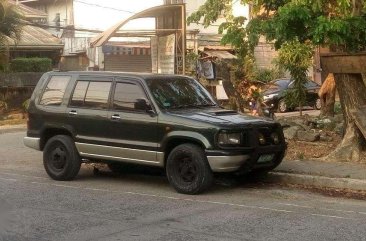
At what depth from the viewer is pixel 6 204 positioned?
8.46 meters

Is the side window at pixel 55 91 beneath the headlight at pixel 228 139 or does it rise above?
above

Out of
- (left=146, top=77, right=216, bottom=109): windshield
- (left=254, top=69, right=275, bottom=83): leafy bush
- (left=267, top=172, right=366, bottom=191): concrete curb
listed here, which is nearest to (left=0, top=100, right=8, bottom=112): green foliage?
(left=254, top=69, right=275, bottom=83): leafy bush

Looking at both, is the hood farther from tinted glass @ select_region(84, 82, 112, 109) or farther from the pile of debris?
the pile of debris

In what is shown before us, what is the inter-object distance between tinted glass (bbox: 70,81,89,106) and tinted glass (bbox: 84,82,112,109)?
77 mm

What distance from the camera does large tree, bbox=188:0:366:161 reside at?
10.0 metres

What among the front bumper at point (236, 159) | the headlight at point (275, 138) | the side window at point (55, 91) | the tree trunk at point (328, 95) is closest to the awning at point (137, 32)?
the tree trunk at point (328, 95)

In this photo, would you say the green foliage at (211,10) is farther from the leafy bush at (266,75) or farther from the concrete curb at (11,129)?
the leafy bush at (266,75)

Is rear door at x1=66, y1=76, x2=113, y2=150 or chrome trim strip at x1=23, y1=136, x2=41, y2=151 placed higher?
rear door at x1=66, y1=76, x2=113, y2=150

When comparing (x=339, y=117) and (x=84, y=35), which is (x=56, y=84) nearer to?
(x=339, y=117)

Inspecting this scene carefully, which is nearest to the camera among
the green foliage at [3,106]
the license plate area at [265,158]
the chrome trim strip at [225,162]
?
the chrome trim strip at [225,162]

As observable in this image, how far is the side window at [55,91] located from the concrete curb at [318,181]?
378 cm

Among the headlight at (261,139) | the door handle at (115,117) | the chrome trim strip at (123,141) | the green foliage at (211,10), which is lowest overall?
the chrome trim strip at (123,141)

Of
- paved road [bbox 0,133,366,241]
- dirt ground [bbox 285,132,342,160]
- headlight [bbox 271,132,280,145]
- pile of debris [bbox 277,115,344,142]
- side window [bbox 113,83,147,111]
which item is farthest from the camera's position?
pile of debris [bbox 277,115,344,142]

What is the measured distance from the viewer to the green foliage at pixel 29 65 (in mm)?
26219
